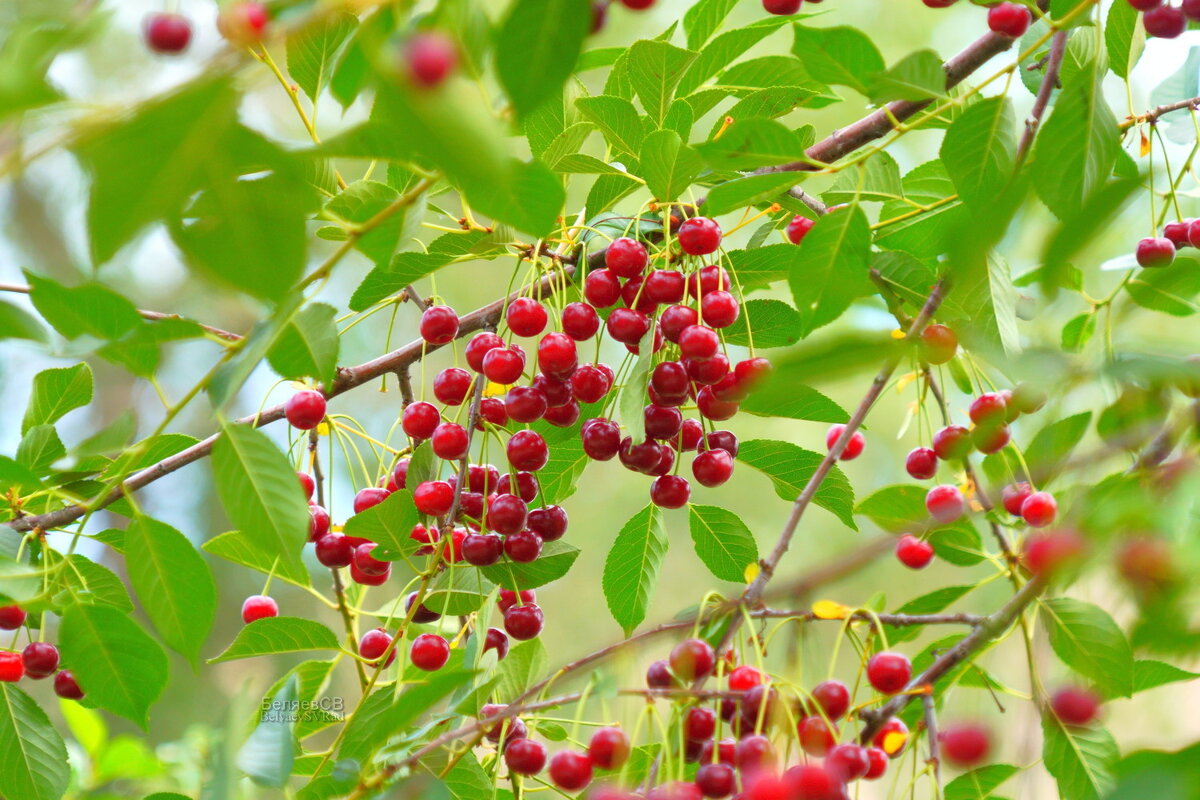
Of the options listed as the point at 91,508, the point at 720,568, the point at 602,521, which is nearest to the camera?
the point at 91,508

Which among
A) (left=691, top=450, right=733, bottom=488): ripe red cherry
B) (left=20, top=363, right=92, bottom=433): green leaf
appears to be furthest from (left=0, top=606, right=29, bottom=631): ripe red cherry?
(left=691, top=450, right=733, bottom=488): ripe red cherry

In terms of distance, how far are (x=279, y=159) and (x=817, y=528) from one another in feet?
13.3

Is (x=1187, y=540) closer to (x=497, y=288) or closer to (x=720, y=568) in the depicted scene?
(x=720, y=568)

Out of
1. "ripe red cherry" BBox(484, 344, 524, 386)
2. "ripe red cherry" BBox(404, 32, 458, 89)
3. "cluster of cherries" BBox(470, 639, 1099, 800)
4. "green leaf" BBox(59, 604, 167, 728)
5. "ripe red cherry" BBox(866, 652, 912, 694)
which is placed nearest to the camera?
"ripe red cherry" BBox(404, 32, 458, 89)

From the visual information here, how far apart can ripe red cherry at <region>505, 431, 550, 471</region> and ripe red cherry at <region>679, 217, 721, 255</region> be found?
0.69ft

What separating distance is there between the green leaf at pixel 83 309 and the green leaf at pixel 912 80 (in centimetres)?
54

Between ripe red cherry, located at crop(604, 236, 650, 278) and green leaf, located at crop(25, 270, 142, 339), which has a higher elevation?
green leaf, located at crop(25, 270, 142, 339)

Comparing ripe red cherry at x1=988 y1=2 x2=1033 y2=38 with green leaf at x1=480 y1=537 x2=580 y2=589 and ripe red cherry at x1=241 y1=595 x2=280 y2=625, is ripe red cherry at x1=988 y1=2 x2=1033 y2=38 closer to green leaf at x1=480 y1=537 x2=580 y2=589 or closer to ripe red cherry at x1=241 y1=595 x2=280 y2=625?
green leaf at x1=480 y1=537 x2=580 y2=589

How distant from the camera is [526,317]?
0.87m

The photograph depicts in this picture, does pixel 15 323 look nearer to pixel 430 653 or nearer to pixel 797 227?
pixel 430 653

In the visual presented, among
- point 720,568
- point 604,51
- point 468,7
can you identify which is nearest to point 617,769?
point 720,568

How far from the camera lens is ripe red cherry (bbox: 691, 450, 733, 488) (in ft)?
2.88

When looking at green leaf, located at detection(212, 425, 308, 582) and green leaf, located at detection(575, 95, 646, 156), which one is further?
green leaf, located at detection(575, 95, 646, 156)

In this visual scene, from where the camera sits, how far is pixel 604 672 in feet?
2.00
